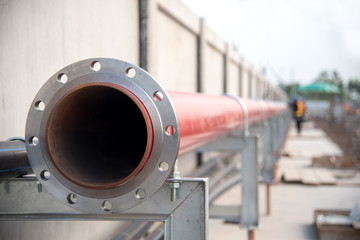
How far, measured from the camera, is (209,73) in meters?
6.52

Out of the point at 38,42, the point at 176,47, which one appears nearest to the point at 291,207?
the point at 176,47

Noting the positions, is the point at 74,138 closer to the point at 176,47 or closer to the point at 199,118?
the point at 199,118

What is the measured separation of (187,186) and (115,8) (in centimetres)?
193

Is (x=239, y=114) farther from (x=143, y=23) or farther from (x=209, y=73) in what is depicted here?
(x=209, y=73)

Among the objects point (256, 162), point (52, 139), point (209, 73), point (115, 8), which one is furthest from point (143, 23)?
point (209, 73)

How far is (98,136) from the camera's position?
154 centimetres

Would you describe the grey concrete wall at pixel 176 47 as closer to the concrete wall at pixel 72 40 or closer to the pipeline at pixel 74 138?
the concrete wall at pixel 72 40

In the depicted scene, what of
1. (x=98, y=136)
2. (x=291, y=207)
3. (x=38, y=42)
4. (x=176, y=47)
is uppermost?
(x=176, y=47)

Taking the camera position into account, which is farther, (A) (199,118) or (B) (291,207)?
(B) (291,207)

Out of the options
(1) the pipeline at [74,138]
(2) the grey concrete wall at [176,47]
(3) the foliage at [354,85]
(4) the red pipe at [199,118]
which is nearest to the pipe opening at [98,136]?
(1) the pipeline at [74,138]

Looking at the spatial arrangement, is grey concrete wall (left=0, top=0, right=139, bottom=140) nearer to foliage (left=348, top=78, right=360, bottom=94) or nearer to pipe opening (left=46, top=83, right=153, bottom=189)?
pipe opening (left=46, top=83, right=153, bottom=189)

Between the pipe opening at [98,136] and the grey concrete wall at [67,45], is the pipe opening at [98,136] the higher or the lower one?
the lower one

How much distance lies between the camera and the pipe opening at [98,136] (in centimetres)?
122

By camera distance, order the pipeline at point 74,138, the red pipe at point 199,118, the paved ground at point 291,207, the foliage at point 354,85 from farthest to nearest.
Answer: the foliage at point 354,85
the paved ground at point 291,207
the red pipe at point 199,118
the pipeline at point 74,138
